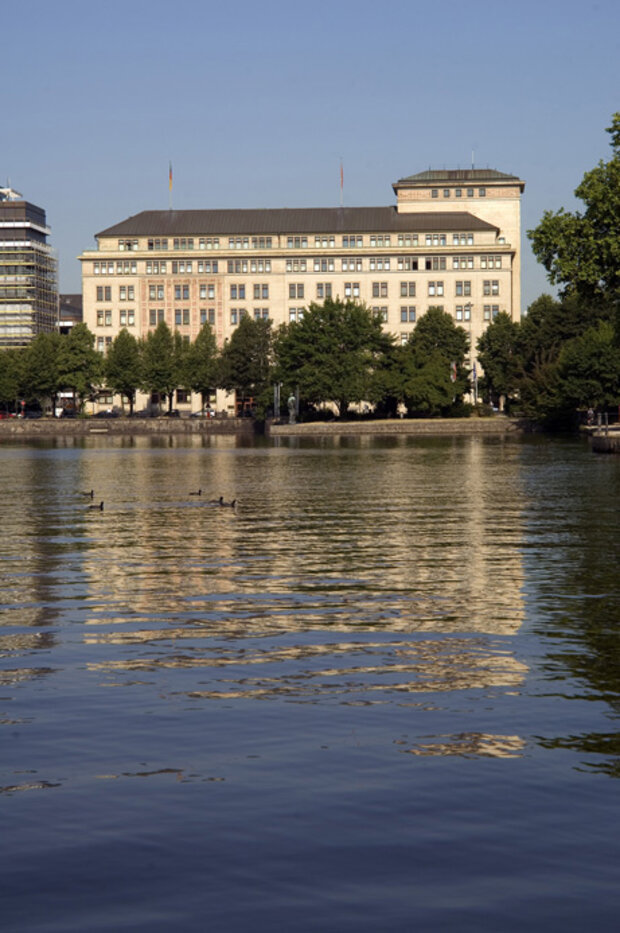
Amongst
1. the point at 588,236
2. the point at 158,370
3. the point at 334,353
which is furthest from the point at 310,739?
the point at 158,370

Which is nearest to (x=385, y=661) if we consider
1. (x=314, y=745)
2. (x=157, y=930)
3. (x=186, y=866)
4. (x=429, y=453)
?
(x=314, y=745)

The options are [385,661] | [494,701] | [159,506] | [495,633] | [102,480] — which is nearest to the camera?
[494,701]

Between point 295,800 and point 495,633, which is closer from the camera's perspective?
point 295,800

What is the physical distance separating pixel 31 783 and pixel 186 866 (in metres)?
2.57

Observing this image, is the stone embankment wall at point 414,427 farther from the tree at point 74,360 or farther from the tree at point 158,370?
the tree at point 74,360

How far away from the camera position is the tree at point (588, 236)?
78.0 metres

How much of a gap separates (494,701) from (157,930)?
277 inches

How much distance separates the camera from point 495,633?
19.4 metres

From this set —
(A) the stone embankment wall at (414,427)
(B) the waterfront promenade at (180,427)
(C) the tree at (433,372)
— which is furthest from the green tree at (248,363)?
(A) the stone embankment wall at (414,427)

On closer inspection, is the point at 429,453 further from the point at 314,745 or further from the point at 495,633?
the point at 314,745

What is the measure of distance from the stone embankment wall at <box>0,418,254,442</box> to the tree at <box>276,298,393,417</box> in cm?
1403

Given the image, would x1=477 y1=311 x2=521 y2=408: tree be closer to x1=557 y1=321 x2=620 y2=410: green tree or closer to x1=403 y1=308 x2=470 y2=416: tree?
x1=403 y1=308 x2=470 y2=416: tree

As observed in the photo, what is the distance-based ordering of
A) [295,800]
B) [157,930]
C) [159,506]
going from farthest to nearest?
[159,506], [295,800], [157,930]

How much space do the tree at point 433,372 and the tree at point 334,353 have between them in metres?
5.28
